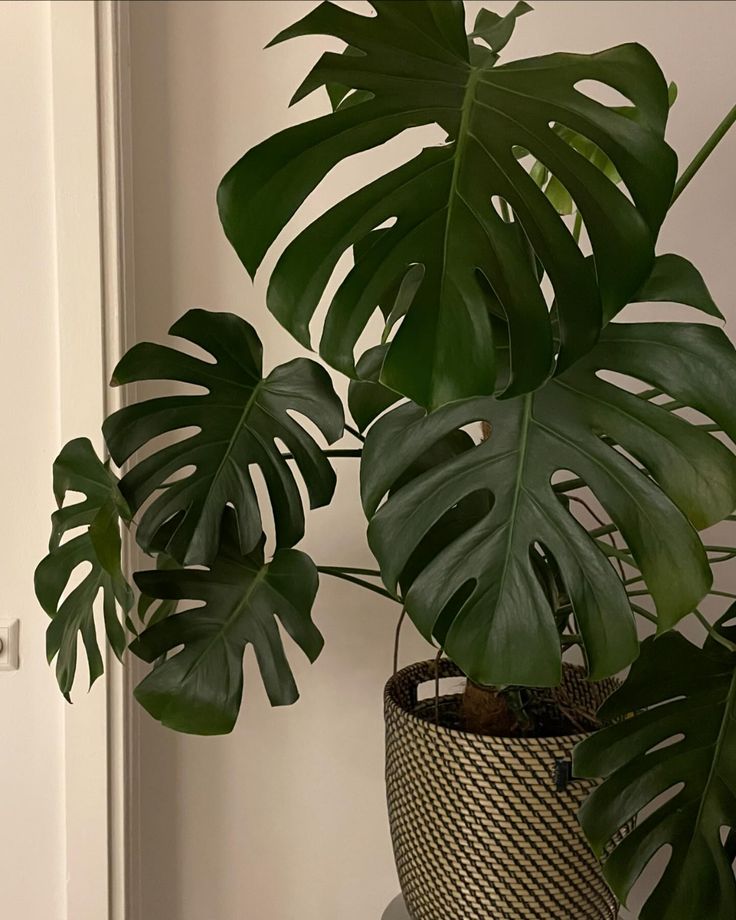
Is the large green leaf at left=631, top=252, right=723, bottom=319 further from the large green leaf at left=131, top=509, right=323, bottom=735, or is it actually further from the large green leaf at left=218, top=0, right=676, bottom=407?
the large green leaf at left=131, top=509, right=323, bottom=735

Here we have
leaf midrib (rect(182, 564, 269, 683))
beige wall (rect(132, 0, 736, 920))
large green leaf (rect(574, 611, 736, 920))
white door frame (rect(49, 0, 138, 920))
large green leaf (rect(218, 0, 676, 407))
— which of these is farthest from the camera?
beige wall (rect(132, 0, 736, 920))

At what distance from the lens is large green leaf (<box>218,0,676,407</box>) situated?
0.66 metres

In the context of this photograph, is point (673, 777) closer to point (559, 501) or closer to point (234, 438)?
point (559, 501)

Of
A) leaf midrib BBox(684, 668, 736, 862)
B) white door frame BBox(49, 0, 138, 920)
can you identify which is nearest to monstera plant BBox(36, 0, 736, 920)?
leaf midrib BBox(684, 668, 736, 862)

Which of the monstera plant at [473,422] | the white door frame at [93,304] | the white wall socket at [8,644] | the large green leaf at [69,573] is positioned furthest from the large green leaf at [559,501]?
the white wall socket at [8,644]

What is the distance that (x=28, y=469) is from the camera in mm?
1343

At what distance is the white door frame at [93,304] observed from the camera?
4.20ft

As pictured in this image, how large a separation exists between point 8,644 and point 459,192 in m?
0.98

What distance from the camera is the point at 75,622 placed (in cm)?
100

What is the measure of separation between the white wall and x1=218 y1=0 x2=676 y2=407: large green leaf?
0.71 metres

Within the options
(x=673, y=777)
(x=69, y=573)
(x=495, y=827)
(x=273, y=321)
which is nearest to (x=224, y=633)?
(x=69, y=573)

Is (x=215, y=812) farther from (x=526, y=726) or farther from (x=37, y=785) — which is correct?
(x=526, y=726)

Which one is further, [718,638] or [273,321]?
[273,321]

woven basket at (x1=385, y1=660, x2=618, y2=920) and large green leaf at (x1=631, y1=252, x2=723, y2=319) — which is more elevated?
large green leaf at (x1=631, y1=252, x2=723, y2=319)
